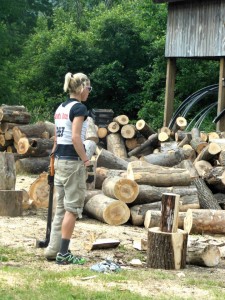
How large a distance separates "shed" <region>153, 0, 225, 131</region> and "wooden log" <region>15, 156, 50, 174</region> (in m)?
6.31

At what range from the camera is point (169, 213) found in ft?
30.8

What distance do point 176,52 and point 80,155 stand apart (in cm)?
1692

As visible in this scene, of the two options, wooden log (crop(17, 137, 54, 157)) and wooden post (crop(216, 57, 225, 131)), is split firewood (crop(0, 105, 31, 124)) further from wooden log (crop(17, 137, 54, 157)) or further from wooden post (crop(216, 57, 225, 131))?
wooden post (crop(216, 57, 225, 131))

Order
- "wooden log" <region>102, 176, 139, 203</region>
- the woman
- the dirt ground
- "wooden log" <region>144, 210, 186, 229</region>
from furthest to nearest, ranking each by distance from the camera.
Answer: "wooden log" <region>102, 176, 139, 203</region>
"wooden log" <region>144, 210, 186, 229</region>
the woman
the dirt ground

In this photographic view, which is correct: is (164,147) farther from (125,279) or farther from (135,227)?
(125,279)

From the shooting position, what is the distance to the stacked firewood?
1875cm

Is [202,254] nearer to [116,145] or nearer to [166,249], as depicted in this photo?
[166,249]

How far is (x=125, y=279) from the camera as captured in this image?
8.16 meters

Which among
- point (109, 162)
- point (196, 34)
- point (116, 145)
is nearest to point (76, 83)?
point (109, 162)

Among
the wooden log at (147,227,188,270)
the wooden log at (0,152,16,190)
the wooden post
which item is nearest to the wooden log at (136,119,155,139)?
the wooden post

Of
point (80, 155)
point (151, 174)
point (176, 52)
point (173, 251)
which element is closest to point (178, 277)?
point (173, 251)

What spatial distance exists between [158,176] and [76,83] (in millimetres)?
4352

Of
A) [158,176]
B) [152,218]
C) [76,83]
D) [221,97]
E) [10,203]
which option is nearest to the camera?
[76,83]

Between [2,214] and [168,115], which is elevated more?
[168,115]
